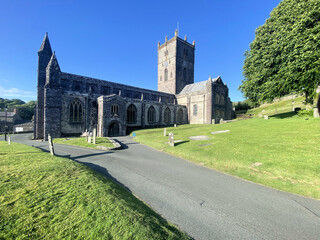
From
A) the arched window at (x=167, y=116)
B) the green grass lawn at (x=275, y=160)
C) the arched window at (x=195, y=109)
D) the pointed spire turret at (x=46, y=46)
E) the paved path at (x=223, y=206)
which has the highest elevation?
the pointed spire turret at (x=46, y=46)

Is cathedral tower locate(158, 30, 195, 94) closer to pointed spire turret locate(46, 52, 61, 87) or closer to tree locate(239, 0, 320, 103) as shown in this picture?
tree locate(239, 0, 320, 103)

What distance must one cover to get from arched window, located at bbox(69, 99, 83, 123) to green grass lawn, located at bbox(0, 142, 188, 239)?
77.7 feet

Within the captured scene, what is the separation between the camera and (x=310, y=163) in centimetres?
679

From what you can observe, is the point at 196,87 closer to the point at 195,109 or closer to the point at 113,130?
the point at 195,109

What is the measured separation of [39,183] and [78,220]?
267 cm

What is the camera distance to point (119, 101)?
88.4ft

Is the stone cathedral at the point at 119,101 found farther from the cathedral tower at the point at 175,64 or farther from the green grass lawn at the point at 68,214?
the green grass lawn at the point at 68,214

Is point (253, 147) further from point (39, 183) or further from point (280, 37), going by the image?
point (280, 37)

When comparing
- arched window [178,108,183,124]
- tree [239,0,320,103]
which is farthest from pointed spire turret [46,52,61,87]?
tree [239,0,320,103]

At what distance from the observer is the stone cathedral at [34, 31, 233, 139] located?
966 inches

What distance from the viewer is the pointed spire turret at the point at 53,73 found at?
24.2 m

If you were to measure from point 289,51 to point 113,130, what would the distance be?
27.8m

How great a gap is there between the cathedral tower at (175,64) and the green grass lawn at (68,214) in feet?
152

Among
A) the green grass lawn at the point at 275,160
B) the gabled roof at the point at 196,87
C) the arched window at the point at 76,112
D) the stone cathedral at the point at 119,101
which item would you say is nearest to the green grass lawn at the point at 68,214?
the green grass lawn at the point at 275,160
